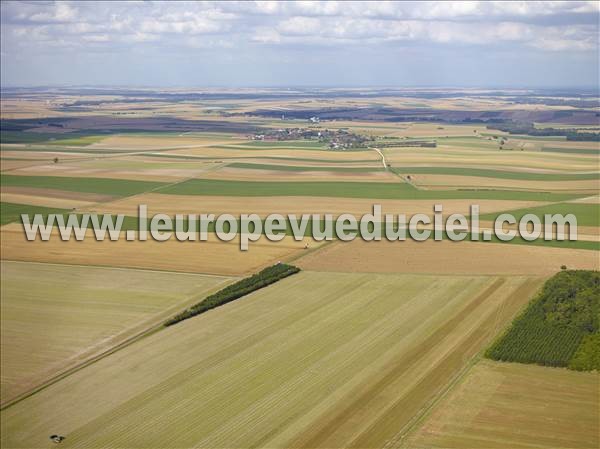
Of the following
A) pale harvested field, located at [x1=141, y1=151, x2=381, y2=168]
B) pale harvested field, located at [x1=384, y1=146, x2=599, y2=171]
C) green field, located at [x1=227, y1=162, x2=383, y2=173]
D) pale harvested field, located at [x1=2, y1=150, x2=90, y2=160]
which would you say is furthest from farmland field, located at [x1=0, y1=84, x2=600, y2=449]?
pale harvested field, located at [x1=2, y1=150, x2=90, y2=160]

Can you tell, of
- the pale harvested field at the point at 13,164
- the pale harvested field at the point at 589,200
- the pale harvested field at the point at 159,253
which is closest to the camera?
the pale harvested field at the point at 159,253

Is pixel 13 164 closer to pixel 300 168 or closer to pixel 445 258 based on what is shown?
pixel 300 168

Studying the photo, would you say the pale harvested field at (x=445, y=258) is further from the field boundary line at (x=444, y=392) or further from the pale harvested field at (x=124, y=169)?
the pale harvested field at (x=124, y=169)

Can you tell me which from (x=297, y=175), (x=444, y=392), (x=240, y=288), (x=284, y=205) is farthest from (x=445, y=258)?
(x=297, y=175)

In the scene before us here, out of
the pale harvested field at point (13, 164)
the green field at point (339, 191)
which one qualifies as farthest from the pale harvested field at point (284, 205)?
the pale harvested field at point (13, 164)

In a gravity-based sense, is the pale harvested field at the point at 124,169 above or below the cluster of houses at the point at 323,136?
below

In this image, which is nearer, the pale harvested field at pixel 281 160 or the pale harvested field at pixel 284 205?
the pale harvested field at pixel 284 205

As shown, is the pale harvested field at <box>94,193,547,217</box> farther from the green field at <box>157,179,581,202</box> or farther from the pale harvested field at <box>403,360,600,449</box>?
the pale harvested field at <box>403,360,600,449</box>
